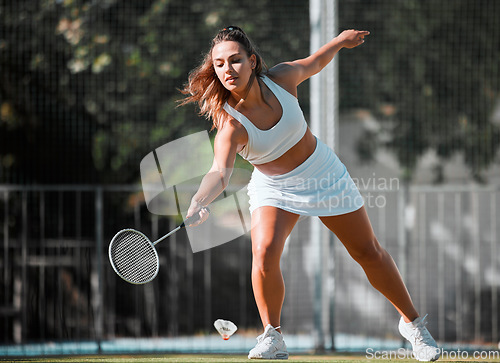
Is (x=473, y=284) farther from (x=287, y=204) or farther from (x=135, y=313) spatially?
(x=287, y=204)

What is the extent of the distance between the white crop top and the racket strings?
0.67m

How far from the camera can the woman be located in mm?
3457

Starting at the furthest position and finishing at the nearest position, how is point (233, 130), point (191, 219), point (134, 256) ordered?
point (134, 256)
point (233, 130)
point (191, 219)

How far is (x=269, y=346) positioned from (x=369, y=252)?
2.29ft

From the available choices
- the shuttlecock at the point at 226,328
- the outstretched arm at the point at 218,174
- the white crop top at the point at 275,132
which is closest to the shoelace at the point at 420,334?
the shuttlecock at the point at 226,328

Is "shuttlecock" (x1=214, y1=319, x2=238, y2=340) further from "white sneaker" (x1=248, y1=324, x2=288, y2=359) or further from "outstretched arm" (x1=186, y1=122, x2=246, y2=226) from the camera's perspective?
"outstretched arm" (x1=186, y1=122, x2=246, y2=226)

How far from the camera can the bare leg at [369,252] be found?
3.62 metres

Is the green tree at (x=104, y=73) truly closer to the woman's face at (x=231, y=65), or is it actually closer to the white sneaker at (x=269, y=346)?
the woman's face at (x=231, y=65)

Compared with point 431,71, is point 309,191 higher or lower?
lower

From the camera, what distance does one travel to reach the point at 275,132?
349cm

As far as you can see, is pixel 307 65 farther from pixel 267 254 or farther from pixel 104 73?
pixel 104 73

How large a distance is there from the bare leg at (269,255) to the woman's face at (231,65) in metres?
0.64

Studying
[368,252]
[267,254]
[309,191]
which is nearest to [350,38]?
[309,191]

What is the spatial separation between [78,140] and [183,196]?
1.84 metres
